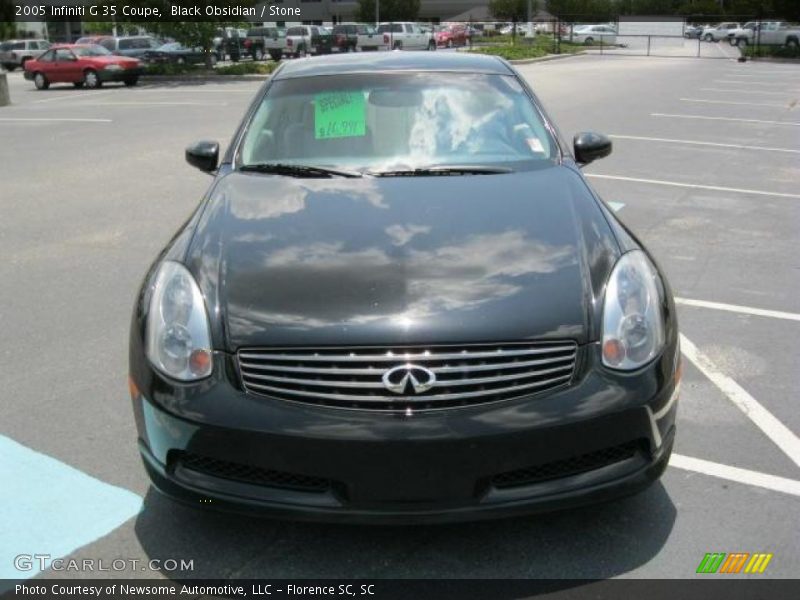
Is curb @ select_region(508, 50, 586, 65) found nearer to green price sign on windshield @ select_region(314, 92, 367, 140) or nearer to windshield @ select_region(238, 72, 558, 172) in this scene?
windshield @ select_region(238, 72, 558, 172)

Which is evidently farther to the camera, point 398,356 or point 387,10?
point 387,10

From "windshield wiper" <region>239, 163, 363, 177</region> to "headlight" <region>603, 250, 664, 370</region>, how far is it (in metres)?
1.44

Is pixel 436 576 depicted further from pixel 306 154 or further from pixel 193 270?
pixel 306 154

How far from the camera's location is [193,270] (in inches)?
127

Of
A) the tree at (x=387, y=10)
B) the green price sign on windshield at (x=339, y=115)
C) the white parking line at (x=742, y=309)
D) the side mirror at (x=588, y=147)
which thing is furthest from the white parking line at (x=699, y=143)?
the tree at (x=387, y=10)

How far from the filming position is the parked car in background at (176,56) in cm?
3372

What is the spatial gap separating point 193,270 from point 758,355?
3343 mm

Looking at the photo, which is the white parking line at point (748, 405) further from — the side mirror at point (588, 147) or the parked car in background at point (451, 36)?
the parked car in background at point (451, 36)

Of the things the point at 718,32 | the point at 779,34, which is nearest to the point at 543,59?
the point at 779,34

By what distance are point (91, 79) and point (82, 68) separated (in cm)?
43

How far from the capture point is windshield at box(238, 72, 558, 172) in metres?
4.30

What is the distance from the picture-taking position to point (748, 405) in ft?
14.2

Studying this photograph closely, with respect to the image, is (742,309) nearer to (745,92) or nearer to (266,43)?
(745,92)

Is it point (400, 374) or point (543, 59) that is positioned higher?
point (400, 374)
